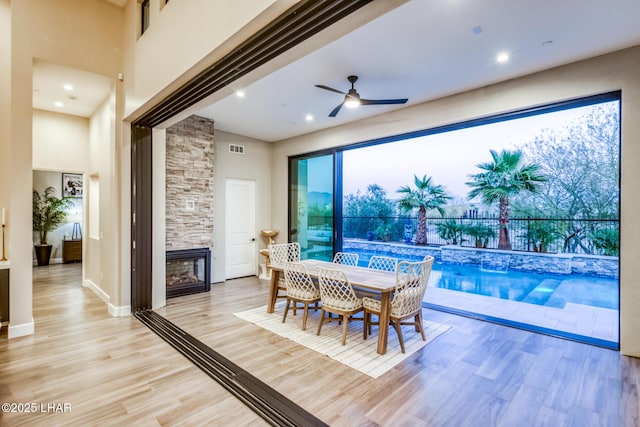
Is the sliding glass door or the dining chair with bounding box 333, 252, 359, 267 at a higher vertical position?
the sliding glass door

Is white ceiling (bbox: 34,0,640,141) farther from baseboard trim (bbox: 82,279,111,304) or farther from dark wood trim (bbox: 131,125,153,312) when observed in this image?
baseboard trim (bbox: 82,279,111,304)

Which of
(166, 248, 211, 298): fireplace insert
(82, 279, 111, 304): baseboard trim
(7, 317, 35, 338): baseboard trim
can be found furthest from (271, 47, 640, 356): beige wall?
(7, 317, 35, 338): baseboard trim

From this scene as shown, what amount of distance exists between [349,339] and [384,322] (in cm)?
58

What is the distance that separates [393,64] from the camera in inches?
139

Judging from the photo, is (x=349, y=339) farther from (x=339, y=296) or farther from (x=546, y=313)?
(x=546, y=313)

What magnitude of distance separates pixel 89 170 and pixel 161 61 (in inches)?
154

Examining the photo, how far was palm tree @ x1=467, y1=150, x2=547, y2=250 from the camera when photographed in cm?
625

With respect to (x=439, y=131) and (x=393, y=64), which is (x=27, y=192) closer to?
(x=393, y=64)

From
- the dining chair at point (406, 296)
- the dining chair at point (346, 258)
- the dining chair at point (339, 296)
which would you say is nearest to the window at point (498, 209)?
the dining chair at point (346, 258)

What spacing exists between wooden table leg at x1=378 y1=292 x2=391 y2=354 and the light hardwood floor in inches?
7.5

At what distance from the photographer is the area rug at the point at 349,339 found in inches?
117

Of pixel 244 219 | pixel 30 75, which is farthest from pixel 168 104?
pixel 244 219

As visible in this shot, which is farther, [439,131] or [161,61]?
[439,131]

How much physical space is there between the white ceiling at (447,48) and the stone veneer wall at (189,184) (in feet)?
3.99
